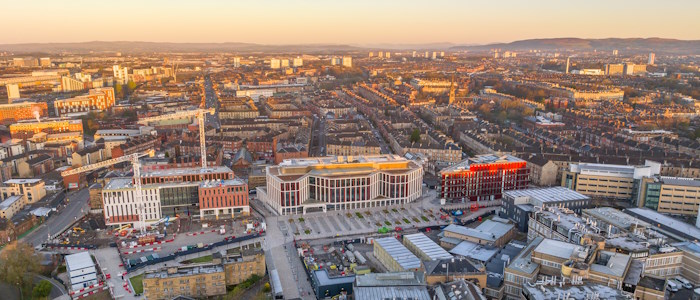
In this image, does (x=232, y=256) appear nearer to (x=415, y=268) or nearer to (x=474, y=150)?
(x=415, y=268)

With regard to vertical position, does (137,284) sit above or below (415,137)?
below


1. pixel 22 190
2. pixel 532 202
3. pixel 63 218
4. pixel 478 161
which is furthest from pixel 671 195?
pixel 22 190

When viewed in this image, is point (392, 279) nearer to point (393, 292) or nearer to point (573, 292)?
point (393, 292)

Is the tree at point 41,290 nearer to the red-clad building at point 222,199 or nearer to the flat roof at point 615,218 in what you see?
the red-clad building at point 222,199

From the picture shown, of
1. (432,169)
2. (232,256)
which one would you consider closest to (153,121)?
(432,169)

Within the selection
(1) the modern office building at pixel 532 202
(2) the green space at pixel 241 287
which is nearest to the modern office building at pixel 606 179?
(1) the modern office building at pixel 532 202
